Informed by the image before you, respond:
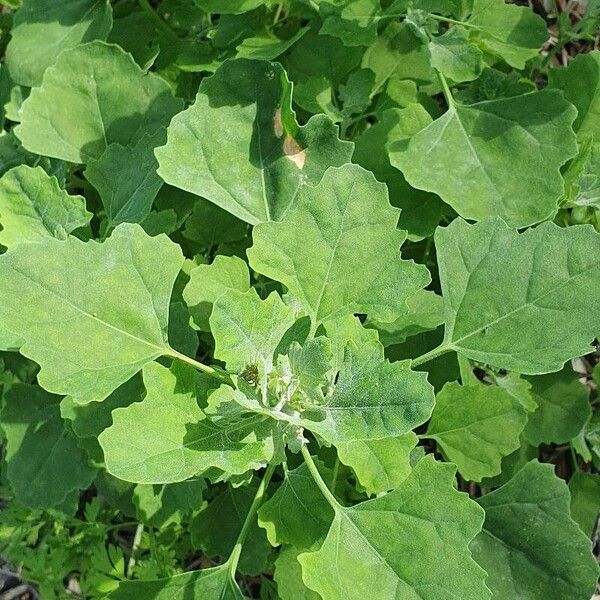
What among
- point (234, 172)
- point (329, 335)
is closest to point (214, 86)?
point (234, 172)

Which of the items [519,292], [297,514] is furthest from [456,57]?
[297,514]

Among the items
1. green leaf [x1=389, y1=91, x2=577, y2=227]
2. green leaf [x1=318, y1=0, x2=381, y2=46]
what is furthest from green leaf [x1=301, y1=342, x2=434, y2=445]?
green leaf [x1=318, y1=0, x2=381, y2=46]

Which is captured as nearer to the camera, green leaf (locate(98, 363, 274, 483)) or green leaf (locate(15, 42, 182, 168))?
green leaf (locate(98, 363, 274, 483))

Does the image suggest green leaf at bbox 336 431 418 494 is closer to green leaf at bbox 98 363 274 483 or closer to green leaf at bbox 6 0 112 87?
green leaf at bbox 98 363 274 483

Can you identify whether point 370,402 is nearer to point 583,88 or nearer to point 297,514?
point 297,514

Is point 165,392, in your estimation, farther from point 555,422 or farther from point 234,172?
point 555,422

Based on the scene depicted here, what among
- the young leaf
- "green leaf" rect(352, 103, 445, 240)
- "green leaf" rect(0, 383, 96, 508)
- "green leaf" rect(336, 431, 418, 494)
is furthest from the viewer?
"green leaf" rect(0, 383, 96, 508)

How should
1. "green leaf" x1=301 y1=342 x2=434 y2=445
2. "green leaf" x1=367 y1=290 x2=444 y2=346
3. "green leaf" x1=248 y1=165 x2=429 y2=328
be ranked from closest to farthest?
"green leaf" x1=301 y1=342 x2=434 y2=445 < "green leaf" x1=248 y1=165 x2=429 y2=328 < "green leaf" x1=367 y1=290 x2=444 y2=346

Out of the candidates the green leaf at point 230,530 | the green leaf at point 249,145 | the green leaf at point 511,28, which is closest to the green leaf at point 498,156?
the green leaf at point 511,28
